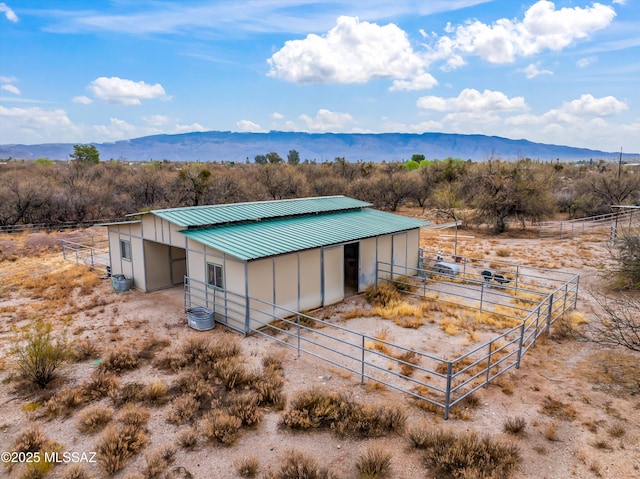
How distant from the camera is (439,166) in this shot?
52.1 meters

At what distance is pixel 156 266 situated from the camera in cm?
1664

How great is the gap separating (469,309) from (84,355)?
1167cm

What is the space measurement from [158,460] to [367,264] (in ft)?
35.9

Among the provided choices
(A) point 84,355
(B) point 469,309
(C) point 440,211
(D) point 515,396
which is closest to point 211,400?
(A) point 84,355

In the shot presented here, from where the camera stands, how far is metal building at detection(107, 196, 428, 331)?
12.8 m

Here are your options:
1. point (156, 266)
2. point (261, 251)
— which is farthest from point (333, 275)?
point (156, 266)

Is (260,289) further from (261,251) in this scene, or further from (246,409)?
(246,409)

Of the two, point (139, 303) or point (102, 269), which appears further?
point (102, 269)

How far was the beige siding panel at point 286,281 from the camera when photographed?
13.2 metres

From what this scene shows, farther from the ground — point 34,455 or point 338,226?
point 338,226

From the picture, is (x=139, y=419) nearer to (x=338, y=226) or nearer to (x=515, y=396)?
(x=515, y=396)

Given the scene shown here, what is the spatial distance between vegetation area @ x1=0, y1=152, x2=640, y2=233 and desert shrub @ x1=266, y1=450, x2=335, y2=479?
87.8ft

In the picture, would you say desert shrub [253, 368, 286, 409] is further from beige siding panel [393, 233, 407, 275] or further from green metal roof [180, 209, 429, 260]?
beige siding panel [393, 233, 407, 275]

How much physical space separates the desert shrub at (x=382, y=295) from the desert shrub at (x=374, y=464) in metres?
8.29
